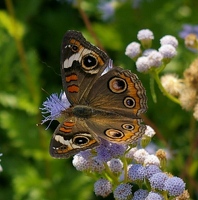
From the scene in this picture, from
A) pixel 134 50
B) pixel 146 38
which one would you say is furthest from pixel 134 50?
pixel 146 38

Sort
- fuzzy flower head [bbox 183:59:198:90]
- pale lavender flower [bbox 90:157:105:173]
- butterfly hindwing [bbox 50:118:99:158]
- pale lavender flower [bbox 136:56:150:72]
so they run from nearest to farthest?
butterfly hindwing [bbox 50:118:99:158] → pale lavender flower [bbox 90:157:105:173] → pale lavender flower [bbox 136:56:150:72] → fuzzy flower head [bbox 183:59:198:90]

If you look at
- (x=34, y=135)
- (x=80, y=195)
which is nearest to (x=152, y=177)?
(x=80, y=195)

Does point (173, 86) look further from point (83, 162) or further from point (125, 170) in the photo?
point (83, 162)

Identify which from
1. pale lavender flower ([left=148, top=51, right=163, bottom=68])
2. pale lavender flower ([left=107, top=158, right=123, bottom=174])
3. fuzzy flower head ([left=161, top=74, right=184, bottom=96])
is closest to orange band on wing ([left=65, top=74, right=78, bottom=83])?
pale lavender flower ([left=107, top=158, right=123, bottom=174])

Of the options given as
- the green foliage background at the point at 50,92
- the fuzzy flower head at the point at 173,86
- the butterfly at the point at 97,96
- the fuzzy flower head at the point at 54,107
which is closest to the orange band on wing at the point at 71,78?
the butterfly at the point at 97,96

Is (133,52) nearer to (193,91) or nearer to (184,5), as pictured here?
(193,91)

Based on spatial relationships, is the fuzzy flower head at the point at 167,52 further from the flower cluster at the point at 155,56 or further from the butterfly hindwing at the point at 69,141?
the butterfly hindwing at the point at 69,141

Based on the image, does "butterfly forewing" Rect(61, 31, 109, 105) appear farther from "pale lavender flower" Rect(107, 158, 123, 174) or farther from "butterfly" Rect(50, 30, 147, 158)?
"pale lavender flower" Rect(107, 158, 123, 174)
